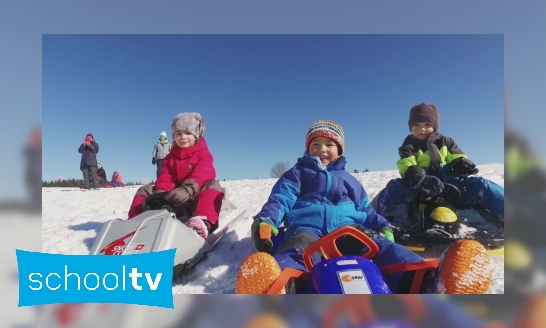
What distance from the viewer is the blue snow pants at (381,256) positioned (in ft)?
6.56

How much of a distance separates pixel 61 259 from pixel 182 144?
1823 mm

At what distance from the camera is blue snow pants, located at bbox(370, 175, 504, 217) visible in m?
3.38

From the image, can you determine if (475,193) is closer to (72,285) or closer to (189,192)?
(189,192)

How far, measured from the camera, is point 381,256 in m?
2.10

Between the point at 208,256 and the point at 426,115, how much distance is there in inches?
102

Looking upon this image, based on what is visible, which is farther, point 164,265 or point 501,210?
point 501,210

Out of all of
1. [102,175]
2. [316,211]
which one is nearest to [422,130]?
[316,211]

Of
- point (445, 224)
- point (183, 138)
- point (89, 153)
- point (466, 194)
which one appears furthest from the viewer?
point (89, 153)

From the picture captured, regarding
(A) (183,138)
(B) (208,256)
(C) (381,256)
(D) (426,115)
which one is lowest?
(B) (208,256)

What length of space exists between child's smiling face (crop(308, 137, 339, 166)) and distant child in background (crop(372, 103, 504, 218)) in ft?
2.68

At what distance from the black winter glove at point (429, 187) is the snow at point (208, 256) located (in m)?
0.54

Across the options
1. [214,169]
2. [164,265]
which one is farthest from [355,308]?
[214,169]

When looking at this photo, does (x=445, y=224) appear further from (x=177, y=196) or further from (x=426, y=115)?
(x=177, y=196)

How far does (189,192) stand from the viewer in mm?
3240
